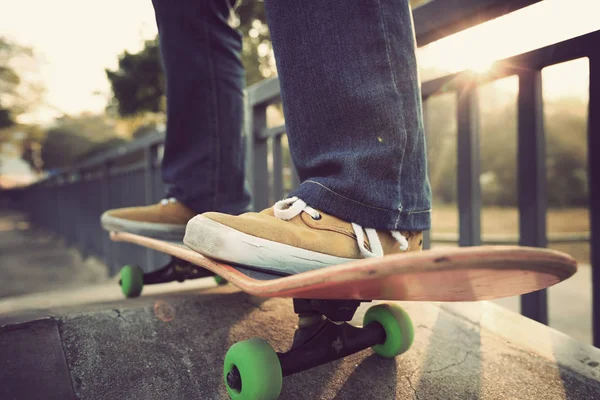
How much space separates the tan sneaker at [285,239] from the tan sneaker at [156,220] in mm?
566

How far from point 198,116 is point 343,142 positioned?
653 mm

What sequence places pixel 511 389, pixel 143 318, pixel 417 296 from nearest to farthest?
1. pixel 417 296
2. pixel 511 389
3. pixel 143 318

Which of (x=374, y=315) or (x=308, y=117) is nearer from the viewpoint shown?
(x=308, y=117)

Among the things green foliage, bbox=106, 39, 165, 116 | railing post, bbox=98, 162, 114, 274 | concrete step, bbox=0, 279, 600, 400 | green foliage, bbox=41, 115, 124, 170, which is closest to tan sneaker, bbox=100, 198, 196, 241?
concrete step, bbox=0, 279, 600, 400

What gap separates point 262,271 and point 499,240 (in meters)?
6.66

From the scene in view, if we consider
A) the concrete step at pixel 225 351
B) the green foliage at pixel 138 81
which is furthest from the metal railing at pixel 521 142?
the green foliage at pixel 138 81

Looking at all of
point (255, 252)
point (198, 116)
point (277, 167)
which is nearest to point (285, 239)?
point (255, 252)

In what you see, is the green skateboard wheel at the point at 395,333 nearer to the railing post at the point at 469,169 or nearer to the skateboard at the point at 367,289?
the skateboard at the point at 367,289

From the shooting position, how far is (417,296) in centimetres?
71

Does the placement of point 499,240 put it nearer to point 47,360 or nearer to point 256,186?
point 256,186

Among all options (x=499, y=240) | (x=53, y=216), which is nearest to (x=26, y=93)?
(x=53, y=216)

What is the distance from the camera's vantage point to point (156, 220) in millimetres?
1307

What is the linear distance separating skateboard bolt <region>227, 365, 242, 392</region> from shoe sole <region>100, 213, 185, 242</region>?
2.07 ft

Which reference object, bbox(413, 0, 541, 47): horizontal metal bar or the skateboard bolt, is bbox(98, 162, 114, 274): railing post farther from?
the skateboard bolt
